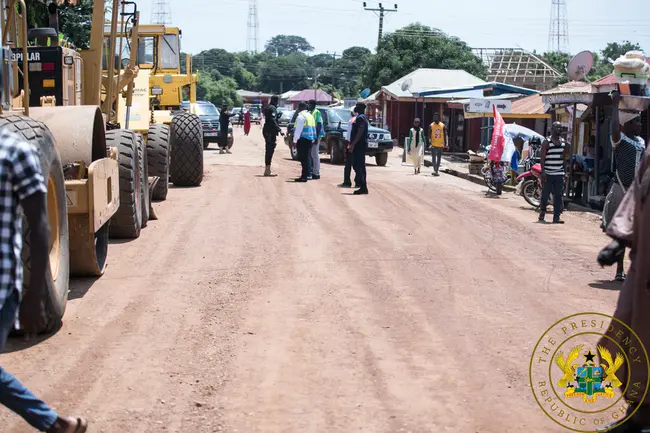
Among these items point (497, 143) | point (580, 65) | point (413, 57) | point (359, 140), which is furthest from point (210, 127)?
point (413, 57)

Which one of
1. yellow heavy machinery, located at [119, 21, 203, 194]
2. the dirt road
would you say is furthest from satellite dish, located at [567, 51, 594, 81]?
yellow heavy machinery, located at [119, 21, 203, 194]

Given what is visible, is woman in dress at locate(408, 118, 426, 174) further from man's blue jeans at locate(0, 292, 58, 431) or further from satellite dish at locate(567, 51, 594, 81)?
man's blue jeans at locate(0, 292, 58, 431)

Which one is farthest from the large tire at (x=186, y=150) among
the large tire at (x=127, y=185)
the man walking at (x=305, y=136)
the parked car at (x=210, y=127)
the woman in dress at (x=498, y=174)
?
the parked car at (x=210, y=127)

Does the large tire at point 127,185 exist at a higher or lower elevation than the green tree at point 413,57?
lower

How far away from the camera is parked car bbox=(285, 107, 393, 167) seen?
27.2 meters

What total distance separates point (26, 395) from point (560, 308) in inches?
201

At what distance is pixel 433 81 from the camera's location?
140ft

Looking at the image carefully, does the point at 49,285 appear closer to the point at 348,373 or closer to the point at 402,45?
the point at 348,373

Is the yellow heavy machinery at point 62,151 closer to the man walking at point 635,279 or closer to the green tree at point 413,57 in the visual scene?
Answer: the man walking at point 635,279

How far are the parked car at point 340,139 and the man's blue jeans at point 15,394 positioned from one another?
2299 cm

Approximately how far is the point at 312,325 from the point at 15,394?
10.9 feet

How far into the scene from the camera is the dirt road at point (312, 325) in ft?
16.8

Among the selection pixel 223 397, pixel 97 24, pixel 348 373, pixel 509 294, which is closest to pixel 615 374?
pixel 348 373

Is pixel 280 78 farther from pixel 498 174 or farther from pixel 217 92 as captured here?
pixel 498 174
